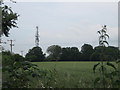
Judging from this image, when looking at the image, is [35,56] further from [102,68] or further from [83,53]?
[102,68]

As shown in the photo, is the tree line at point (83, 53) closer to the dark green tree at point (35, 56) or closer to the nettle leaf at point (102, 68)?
the dark green tree at point (35, 56)

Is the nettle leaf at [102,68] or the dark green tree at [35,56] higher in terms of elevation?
the dark green tree at [35,56]

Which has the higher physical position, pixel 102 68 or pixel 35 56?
pixel 35 56

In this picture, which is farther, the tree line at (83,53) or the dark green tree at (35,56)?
the dark green tree at (35,56)

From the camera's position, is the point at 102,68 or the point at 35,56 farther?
the point at 35,56

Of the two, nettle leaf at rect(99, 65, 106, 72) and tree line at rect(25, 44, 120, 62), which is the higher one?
tree line at rect(25, 44, 120, 62)

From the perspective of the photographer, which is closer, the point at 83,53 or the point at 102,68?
the point at 102,68

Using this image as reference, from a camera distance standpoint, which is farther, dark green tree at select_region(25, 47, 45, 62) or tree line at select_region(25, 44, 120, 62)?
dark green tree at select_region(25, 47, 45, 62)

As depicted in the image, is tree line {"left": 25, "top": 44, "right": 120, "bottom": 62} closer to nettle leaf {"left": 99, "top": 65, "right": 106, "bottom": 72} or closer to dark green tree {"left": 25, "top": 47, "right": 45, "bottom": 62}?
dark green tree {"left": 25, "top": 47, "right": 45, "bottom": 62}

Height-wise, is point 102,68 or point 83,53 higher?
point 83,53

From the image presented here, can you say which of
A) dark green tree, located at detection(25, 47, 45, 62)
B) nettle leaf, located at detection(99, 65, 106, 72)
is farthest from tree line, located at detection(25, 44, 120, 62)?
nettle leaf, located at detection(99, 65, 106, 72)

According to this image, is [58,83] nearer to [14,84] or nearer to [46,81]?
[46,81]

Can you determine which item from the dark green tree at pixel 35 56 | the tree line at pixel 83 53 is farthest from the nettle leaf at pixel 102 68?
the dark green tree at pixel 35 56

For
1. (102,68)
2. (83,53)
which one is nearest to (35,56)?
(83,53)
